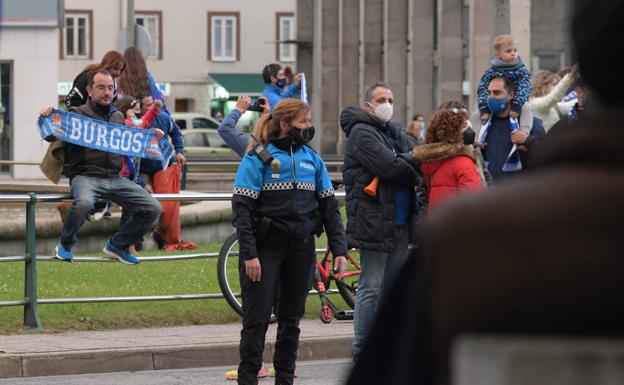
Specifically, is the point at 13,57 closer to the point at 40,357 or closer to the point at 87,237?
the point at 87,237

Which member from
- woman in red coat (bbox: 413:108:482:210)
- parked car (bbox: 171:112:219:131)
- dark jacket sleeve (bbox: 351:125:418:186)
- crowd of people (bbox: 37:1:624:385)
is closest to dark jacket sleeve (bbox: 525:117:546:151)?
crowd of people (bbox: 37:1:624:385)

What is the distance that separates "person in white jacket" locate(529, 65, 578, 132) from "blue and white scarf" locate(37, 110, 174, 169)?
3.42 meters

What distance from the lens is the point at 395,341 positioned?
2.02m

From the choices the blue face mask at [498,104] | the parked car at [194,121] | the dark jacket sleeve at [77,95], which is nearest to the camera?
the blue face mask at [498,104]

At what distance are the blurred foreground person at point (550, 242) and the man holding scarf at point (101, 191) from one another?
1009 cm

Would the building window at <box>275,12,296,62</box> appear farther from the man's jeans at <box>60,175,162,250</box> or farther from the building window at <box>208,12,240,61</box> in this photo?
the man's jeans at <box>60,175,162,250</box>

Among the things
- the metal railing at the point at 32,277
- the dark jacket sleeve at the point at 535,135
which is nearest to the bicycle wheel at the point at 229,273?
the metal railing at the point at 32,277

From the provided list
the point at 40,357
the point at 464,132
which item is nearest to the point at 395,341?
the point at 464,132

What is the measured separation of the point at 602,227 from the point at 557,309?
0.34 feet

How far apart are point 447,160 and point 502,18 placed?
7471mm

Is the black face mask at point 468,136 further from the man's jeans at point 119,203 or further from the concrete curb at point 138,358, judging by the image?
the man's jeans at point 119,203

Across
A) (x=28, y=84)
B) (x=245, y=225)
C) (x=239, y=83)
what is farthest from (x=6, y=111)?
(x=239, y=83)

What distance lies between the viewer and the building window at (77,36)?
6944 centimetres

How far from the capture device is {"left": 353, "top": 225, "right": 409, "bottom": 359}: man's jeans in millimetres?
9492
